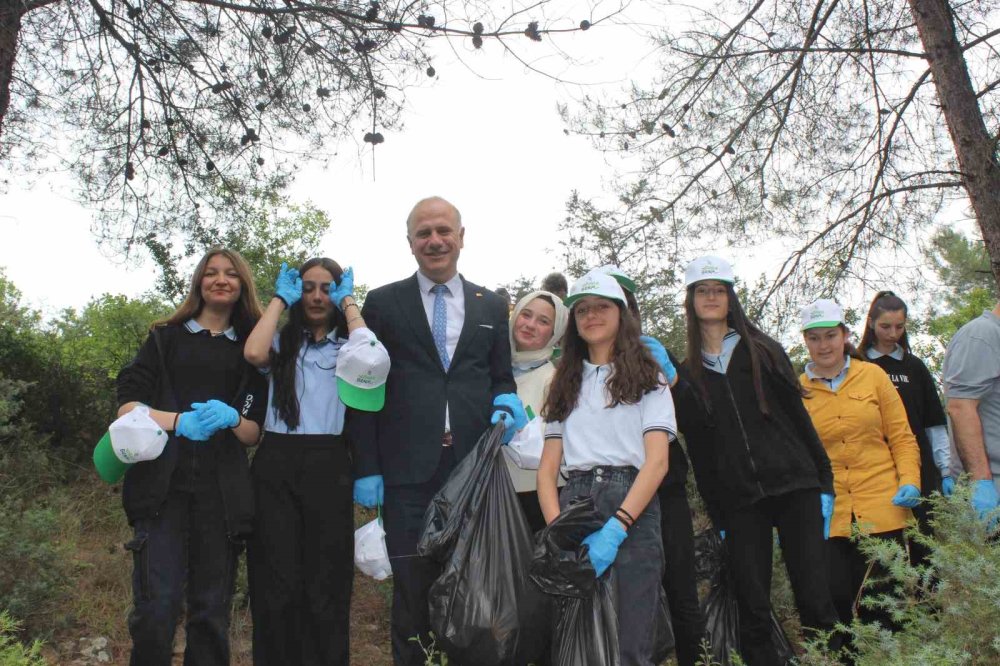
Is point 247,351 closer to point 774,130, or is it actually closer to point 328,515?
point 328,515

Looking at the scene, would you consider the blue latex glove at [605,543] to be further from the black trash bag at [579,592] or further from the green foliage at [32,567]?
the green foliage at [32,567]

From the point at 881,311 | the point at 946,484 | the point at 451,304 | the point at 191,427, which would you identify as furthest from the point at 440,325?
the point at 946,484

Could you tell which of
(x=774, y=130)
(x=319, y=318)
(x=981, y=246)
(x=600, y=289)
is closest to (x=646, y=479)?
(x=600, y=289)

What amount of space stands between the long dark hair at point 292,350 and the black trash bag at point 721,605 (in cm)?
162

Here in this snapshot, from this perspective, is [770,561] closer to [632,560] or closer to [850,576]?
[850,576]

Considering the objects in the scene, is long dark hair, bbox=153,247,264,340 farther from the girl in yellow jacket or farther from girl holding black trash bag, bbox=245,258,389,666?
the girl in yellow jacket

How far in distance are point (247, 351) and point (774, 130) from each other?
13.9ft

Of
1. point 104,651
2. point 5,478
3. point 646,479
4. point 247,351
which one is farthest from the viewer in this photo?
point 5,478

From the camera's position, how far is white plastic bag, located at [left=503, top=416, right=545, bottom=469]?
3121mm

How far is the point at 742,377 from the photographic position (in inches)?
128

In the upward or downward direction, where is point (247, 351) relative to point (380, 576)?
upward

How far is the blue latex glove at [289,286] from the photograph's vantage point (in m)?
3.20

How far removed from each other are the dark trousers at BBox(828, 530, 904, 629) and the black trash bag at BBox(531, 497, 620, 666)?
123 centimetres

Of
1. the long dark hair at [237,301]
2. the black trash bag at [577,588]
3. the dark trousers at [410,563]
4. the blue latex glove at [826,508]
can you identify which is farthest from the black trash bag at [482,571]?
the blue latex glove at [826,508]
